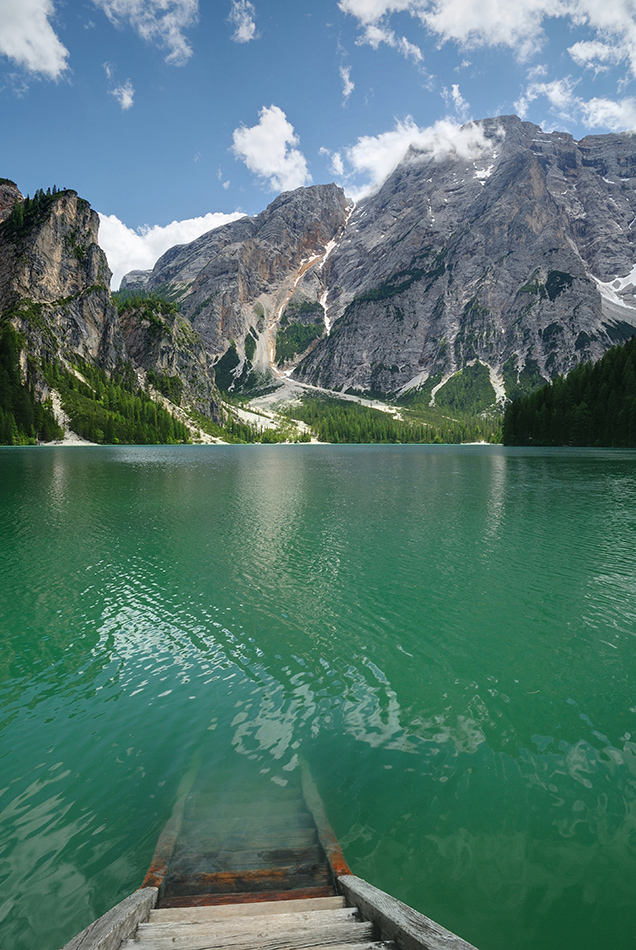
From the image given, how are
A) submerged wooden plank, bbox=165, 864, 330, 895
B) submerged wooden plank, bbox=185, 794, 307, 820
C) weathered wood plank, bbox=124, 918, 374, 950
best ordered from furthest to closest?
submerged wooden plank, bbox=185, 794, 307, 820 < submerged wooden plank, bbox=165, 864, 330, 895 < weathered wood plank, bbox=124, 918, 374, 950

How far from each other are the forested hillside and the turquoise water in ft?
409

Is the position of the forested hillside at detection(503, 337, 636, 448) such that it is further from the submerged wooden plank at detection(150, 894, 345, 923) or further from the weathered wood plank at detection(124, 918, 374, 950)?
the weathered wood plank at detection(124, 918, 374, 950)

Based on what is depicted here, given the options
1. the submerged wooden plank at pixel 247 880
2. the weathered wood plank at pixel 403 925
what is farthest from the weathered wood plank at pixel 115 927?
the weathered wood plank at pixel 403 925

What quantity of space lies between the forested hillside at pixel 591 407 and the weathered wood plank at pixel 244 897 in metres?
151

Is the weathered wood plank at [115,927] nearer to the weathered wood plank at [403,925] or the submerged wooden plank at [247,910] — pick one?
the submerged wooden plank at [247,910]

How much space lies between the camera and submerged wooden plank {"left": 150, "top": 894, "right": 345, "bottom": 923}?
5.18 m

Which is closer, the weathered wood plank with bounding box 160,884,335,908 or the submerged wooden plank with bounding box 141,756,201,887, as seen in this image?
the weathered wood plank with bounding box 160,884,335,908

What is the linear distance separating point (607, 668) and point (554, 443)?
169 meters

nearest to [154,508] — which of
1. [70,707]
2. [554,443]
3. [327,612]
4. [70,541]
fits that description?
[70,541]

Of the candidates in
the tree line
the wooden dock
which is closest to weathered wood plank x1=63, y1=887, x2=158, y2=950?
the wooden dock

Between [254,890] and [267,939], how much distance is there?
7.02ft

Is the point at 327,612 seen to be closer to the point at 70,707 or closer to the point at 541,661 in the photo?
the point at 541,661

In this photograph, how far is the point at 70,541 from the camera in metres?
30.4

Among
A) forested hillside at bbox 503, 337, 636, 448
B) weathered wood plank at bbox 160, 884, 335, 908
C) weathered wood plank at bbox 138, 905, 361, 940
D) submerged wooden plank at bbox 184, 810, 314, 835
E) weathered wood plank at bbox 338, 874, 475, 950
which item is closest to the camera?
weathered wood plank at bbox 338, 874, 475, 950
